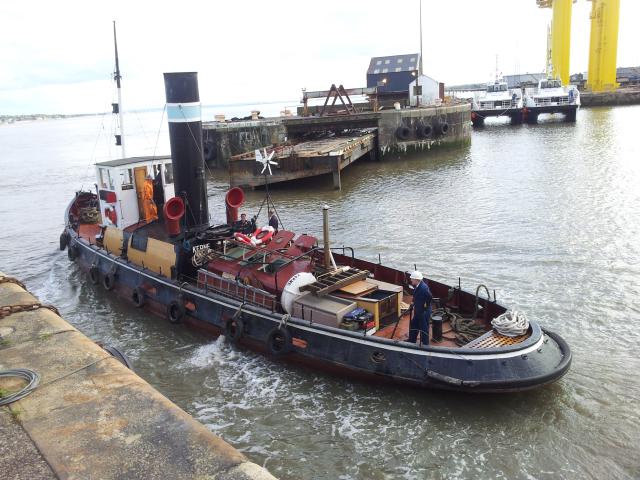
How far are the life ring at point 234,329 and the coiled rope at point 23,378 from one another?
203 inches

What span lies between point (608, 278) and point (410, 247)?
5.54 meters

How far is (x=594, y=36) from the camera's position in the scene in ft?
250

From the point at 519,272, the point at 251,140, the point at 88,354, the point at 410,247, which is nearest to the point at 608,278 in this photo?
the point at 519,272

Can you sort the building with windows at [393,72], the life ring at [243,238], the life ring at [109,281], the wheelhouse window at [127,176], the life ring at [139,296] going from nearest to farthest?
1. the life ring at [243,238]
2. the life ring at [139,296]
3. the life ring at [109,281]
4. the wheelhouse window at [127,176]
5. the building with windows at [393,72]

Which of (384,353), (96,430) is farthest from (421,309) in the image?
(96,430)

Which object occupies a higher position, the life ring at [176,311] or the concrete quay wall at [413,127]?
the concrete quay wall at [413,127]

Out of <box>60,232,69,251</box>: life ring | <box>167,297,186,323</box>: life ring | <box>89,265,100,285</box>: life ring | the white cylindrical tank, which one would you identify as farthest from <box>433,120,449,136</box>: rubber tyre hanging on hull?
the white cylindrical tank

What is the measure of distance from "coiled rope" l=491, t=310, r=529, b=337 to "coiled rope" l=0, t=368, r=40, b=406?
20.8 feet

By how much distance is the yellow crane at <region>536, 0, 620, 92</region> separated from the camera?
235ft

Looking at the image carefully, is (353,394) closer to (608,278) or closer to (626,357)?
(626,357)

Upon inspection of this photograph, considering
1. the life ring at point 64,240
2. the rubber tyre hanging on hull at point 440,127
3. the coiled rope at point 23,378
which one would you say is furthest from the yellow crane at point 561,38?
the coiled rope at point 23,378

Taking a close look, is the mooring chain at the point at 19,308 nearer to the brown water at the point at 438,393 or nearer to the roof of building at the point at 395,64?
the brown water at the point at 438,393

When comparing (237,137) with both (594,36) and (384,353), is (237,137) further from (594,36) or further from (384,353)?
(594,36)

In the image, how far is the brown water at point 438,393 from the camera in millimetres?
7352
